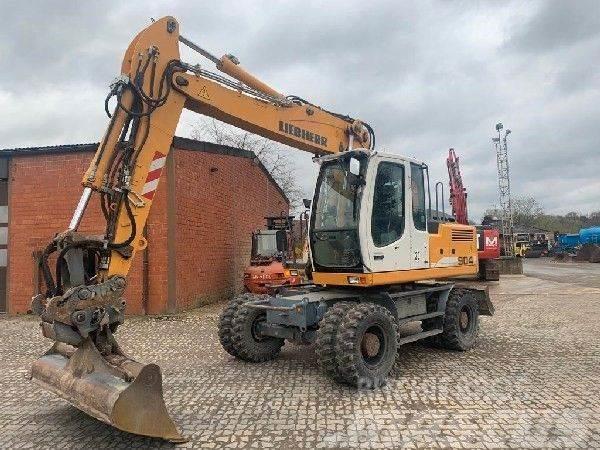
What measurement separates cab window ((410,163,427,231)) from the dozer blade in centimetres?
400

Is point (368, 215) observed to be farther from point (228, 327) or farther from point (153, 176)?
point (153, 176)

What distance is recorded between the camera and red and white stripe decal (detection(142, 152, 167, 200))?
5086mm

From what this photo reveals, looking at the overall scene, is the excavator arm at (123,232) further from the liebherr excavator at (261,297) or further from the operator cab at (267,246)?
the operator cab at (267,246)

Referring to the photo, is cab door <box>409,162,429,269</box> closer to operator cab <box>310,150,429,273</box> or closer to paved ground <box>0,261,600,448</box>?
operator cab <box>310,150,429,273</box>

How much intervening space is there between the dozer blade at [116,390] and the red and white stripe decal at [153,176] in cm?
159

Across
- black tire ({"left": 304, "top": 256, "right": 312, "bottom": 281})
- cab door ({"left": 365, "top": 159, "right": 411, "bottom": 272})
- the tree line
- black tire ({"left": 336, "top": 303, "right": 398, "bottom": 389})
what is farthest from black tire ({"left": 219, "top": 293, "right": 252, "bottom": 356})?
the tree line

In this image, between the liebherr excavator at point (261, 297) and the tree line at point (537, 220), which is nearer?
the liebherr excavator at point (261, 297)

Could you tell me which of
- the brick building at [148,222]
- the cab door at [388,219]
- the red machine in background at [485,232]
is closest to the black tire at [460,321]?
the cab door at [388,219]

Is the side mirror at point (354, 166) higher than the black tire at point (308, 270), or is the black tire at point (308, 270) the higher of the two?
the side mirror at point (354, 166)

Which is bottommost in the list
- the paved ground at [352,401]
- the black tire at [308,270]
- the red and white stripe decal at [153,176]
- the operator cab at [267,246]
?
the paved ground at [352,401]

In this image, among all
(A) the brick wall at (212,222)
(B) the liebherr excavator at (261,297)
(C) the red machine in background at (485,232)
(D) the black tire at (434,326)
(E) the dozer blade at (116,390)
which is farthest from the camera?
(C) the red machine in background at (485,232)

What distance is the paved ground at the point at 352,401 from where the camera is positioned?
13.5 ft

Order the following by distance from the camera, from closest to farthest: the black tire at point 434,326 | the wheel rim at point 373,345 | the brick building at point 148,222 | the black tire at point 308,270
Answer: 1. the wheel rim at point 373,345
2. the black tire at point 308,270
3. the black tire at point 434,326
4. the brick building at point 148,222

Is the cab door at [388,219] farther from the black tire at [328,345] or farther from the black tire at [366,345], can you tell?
the black tire at [328,345]
